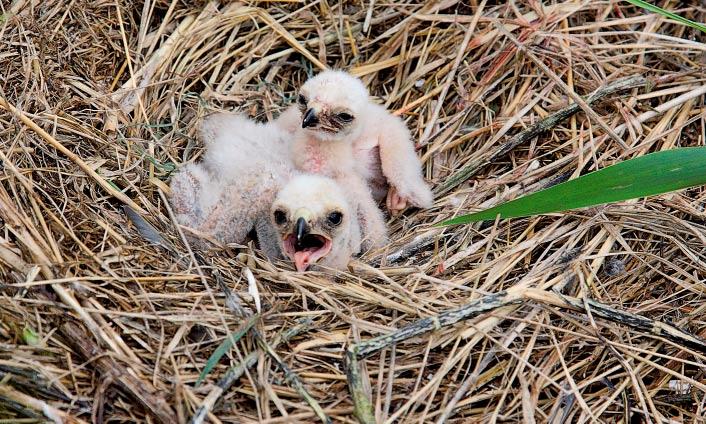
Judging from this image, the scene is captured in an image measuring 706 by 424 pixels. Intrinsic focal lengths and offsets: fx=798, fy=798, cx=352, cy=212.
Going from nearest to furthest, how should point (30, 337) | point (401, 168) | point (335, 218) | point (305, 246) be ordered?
1. point (30, 337)
2. point (335, 218)
3. point (305, 246)
4. point (401, 168)

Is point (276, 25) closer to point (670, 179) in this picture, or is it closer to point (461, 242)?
point (461, 242)

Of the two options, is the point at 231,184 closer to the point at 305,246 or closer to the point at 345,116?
the point at 305,246

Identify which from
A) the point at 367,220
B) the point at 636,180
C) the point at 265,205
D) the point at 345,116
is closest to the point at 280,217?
the point at 265,205

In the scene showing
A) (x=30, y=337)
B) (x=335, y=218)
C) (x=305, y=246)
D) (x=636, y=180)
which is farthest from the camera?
(x=305, y=246)

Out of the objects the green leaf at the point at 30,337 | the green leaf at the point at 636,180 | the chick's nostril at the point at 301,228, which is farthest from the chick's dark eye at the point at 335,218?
the green leaf at the point at 30,337

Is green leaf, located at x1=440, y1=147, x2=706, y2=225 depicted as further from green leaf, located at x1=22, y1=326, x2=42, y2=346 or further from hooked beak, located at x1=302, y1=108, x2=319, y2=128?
green leaf, located at x1=22, y1=326, x2=42, y2=346

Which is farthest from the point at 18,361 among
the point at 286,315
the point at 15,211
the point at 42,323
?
the point at 286,315

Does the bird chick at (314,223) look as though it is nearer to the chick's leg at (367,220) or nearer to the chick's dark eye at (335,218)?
the chick's dark eye at (335,218)

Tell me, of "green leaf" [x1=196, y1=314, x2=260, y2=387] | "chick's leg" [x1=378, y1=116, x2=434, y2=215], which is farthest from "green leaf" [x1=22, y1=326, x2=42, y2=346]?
"chick's leg" [x1=378, y1=116, x2=434, y2=215]
